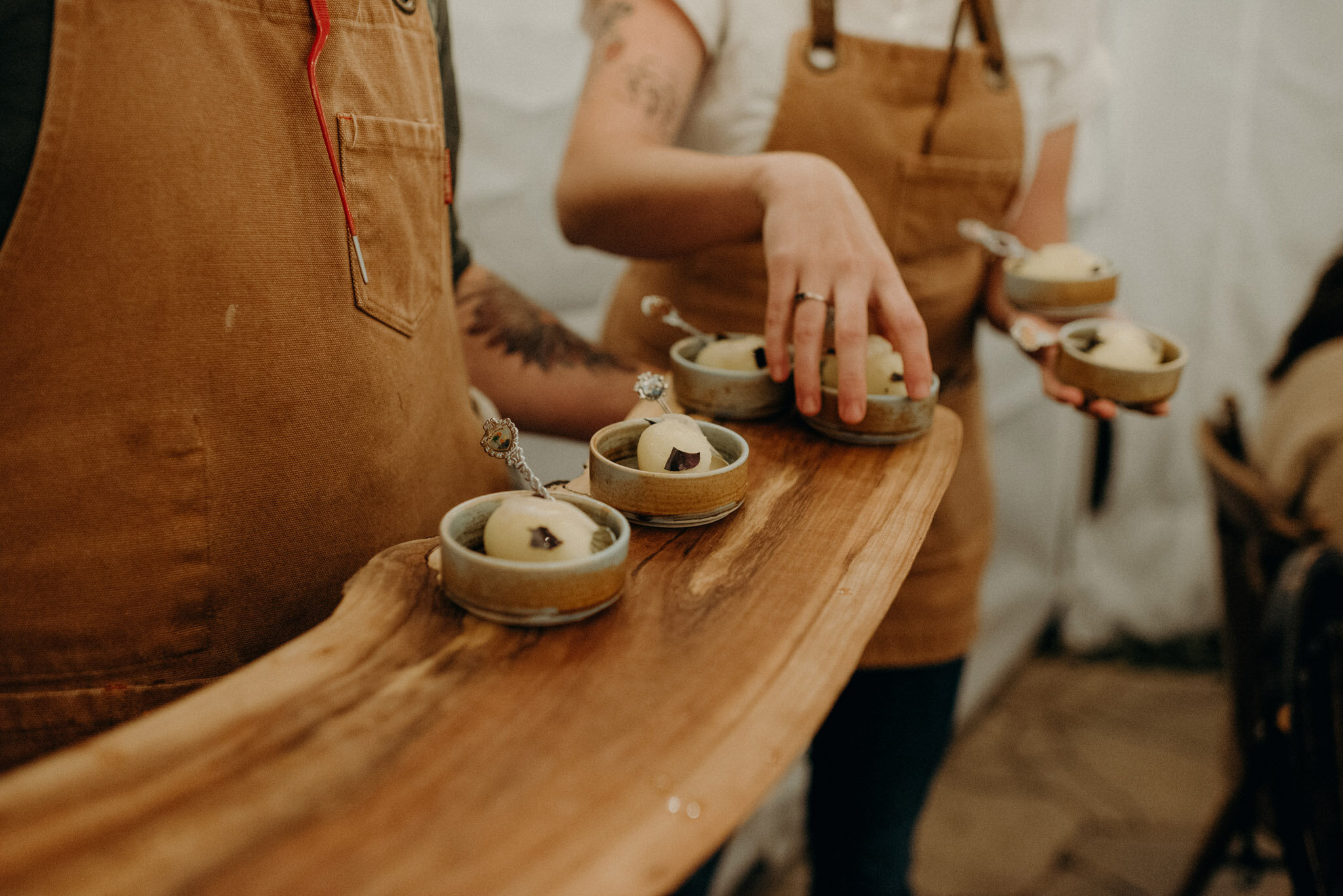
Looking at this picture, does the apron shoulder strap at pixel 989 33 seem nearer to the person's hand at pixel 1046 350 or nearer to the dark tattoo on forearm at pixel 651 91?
the person's hand at pixel 1046 350

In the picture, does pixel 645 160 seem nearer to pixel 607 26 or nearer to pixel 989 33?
pixel 607 26

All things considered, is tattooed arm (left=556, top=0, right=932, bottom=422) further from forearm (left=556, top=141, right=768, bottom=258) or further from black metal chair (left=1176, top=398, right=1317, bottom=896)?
black metal chair (left=1176, top=398, right=1317, bottom=896)

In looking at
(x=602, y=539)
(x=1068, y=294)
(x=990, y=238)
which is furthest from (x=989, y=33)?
(x=602, y=539)

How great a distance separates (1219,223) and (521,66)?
9.07ft

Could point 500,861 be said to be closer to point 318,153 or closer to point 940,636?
point 318,153

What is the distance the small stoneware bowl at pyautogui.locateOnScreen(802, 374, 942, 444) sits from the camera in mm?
1097

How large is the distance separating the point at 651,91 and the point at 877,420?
0.62m

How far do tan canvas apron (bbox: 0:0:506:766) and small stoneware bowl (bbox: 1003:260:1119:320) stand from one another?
3.33 ft

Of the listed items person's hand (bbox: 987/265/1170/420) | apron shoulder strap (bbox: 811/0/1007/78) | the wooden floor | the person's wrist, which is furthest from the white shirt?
the wooden floor

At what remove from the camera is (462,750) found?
1.89 ft

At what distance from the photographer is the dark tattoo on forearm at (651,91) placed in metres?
1.35

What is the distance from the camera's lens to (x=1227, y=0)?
124 inches

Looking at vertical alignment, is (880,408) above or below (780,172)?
below

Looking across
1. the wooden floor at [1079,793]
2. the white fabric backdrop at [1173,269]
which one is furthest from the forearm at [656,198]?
the white fabric backdrop at [1173,269]
